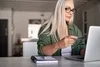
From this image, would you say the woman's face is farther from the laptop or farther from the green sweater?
the laptop

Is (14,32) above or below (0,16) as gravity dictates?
below

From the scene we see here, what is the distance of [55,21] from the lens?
5.50ft

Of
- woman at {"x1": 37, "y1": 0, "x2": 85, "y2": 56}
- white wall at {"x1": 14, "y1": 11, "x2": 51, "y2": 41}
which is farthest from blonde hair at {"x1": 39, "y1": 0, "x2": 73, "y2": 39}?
white wall at {"x1": 14, "y1": 11, "x2": 51, "y2": 41}

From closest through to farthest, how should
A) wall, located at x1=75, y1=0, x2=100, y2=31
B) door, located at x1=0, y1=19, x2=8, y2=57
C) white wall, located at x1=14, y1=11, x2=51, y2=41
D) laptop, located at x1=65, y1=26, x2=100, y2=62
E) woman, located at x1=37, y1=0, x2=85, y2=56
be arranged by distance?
laptop, located at x1=65, y1=26, x2=100, y2=62 → woman, located at x1=37, y1=0, x2=85, y2=56 → wall, located at x1=75, y1=0, x2=100, y2=31 → door, located at x1=0, y1=19, x2=8, y2=57 → white wall, located at x1=14, y1=11, x2=51, y2=41

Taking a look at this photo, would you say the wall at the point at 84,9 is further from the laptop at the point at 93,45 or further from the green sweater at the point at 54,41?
the laptop at the point at 93,45

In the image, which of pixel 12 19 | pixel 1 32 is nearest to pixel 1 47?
pixel 1 32

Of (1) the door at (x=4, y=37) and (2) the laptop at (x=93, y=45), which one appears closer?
(2) the laptop at (x=93, y=45)

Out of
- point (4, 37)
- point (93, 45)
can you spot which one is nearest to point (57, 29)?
point (93, 45)

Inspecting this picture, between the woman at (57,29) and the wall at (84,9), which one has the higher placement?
the wall at (84,9)

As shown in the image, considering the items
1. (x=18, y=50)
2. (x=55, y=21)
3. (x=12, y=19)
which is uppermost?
(x=12, y=19)

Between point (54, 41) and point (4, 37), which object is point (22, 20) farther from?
point (54, 41)

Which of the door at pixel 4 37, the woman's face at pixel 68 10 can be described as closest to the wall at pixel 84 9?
the door at pixel 4 37

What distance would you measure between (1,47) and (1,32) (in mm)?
797

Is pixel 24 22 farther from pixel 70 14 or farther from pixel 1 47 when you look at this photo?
pixel 70 14
